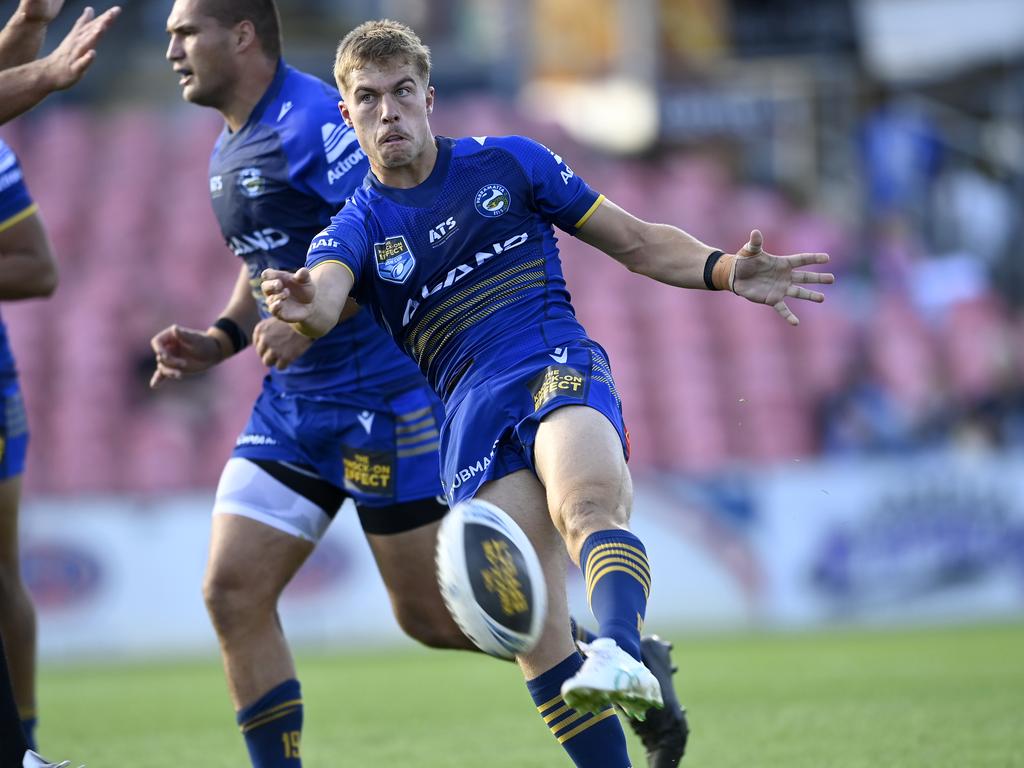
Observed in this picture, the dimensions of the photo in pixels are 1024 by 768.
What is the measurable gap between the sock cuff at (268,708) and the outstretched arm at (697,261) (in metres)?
1.94

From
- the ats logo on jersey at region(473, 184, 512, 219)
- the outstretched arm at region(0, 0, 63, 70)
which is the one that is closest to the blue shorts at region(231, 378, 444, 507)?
the ats logo on jersey at region(473, 184, 512, 219)

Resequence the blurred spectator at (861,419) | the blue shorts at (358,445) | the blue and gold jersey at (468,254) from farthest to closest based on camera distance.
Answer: the blurred spectator at (861,419) < the blue shorts at (358,445) < the blue and gold jersey at (468,254)

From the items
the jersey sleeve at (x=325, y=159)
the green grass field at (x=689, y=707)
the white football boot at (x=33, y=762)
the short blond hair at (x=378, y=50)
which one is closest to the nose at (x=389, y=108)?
the short blond hair at (x=378, y=50)

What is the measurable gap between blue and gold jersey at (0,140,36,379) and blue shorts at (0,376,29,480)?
68 millimetres

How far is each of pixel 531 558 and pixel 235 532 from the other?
1604 mm

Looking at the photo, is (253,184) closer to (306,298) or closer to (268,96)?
(268,96)

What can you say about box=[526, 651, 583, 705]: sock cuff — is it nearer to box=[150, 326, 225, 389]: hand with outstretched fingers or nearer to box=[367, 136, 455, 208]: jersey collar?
box=[367, 136, 455, 208]: jersey collar

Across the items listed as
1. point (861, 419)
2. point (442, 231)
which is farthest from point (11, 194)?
point (861, 419)

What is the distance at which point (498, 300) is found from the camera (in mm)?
4684

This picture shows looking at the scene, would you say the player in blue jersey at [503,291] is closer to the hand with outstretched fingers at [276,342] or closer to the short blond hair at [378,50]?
the short blond hair at [378,50]

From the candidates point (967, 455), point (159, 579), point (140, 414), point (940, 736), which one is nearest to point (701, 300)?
point (967, 455)

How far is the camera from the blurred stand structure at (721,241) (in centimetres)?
1415

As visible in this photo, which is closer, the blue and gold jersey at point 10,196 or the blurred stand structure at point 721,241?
the blue and gold jersey at point 10,196

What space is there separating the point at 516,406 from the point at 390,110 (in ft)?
3.22
